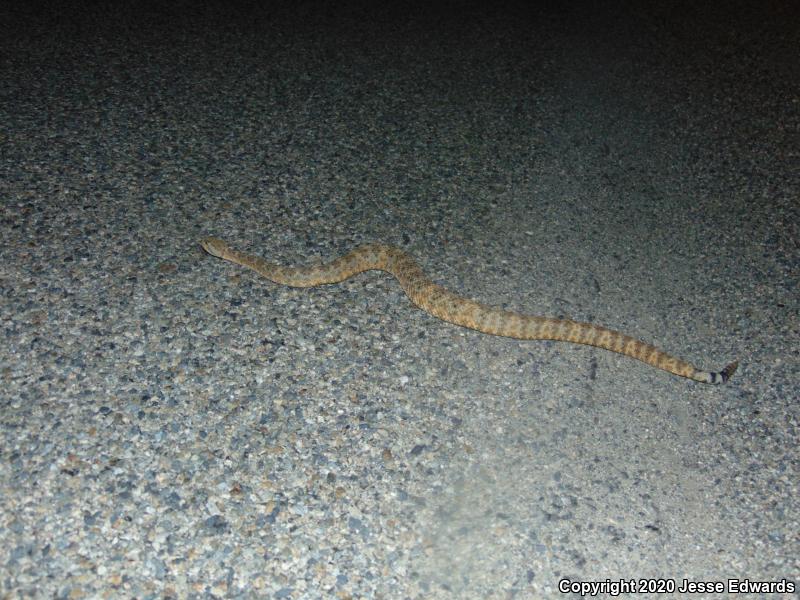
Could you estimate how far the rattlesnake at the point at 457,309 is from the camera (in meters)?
5.59

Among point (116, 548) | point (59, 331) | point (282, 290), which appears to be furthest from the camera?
point (282, 290)

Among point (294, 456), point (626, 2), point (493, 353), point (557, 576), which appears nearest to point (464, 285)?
point (493, 353)

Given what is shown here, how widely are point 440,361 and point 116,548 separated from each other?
250cm

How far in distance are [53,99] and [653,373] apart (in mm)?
6539

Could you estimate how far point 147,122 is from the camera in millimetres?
7809

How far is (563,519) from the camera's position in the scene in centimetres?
438

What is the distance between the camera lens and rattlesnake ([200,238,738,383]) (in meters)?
5.59

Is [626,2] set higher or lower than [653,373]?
higher

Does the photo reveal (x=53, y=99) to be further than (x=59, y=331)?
Yes

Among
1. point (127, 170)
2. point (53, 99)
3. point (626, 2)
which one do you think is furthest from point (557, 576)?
point (626, 2)

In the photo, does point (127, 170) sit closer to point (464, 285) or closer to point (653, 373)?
point (464, 285)

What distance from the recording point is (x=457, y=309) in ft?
19.0

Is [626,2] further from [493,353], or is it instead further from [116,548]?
[116,548]

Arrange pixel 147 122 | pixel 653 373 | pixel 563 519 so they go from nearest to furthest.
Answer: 1. pixel 563 519
2. pixel 653 373
3. pixel 147 122
